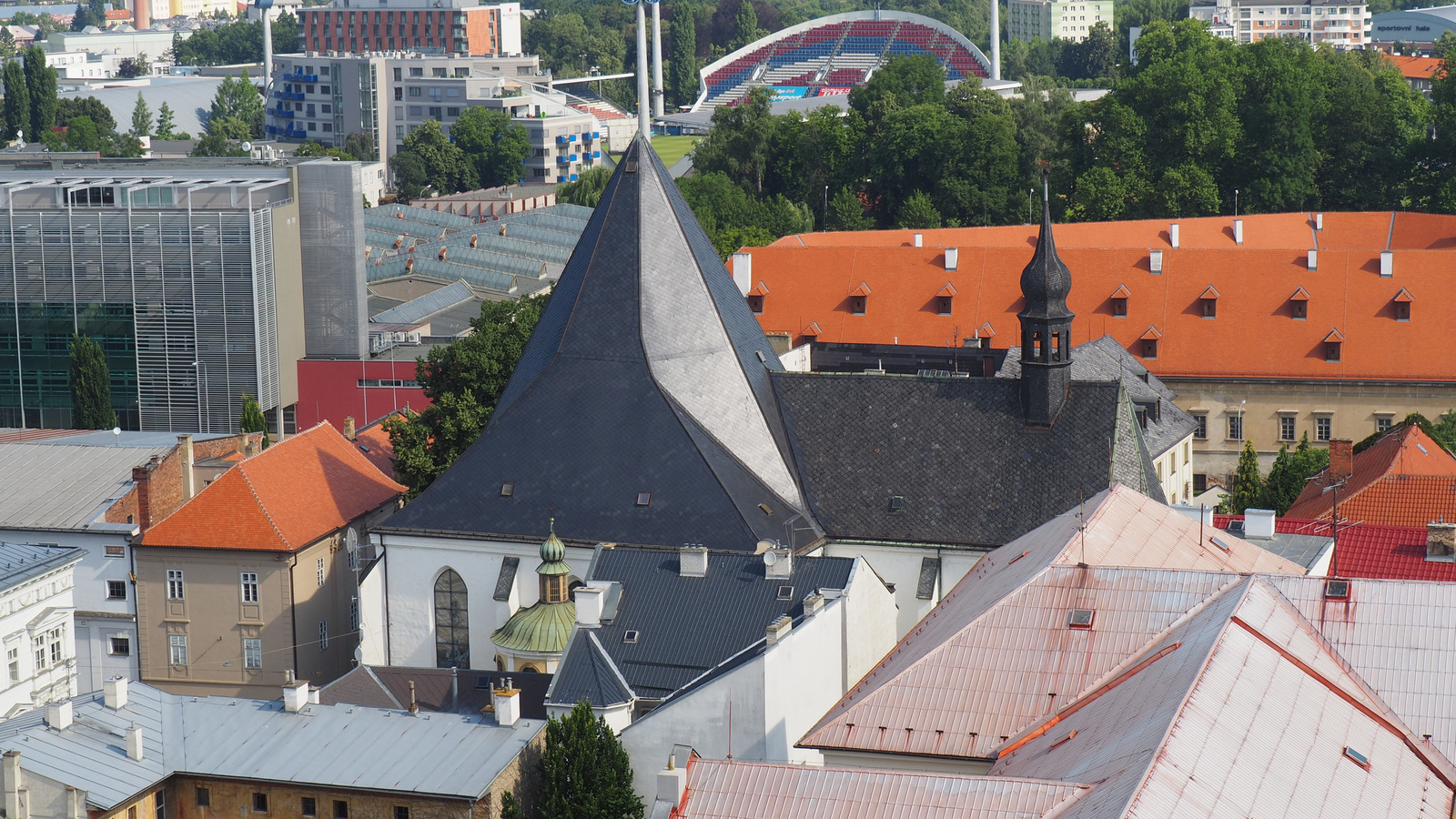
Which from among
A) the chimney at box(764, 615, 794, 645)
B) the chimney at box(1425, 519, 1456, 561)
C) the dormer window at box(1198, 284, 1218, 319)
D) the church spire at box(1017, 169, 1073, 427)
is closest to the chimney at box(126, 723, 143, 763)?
the chimney at box(764, 615, 794, 645)

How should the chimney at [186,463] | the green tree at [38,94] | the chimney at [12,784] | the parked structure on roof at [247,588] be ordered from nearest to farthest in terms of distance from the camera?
the chimney at [12,784]
the parked structure on roof at [247,588]
the chimney at [186,463]
the green tree at [38,94]

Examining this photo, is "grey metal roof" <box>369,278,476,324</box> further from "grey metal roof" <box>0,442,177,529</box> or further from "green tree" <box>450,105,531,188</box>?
"green tree" <box>450,105,531,188</box>

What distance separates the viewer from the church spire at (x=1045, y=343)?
45500 mm

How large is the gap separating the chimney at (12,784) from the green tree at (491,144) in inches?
5430

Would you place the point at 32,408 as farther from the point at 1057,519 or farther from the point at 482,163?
the point at 482,163

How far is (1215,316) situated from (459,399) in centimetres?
3007

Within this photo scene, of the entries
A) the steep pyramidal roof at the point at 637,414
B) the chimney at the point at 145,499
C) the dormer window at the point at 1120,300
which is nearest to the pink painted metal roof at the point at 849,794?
the steep pyramidal roof at the point at 637,414

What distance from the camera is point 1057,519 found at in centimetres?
4084

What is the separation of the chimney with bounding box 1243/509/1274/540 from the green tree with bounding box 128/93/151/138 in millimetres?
157768

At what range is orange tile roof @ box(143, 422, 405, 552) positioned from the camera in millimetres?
51656

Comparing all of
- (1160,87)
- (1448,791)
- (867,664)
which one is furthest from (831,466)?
(1160,87)

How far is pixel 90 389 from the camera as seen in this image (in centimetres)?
7738

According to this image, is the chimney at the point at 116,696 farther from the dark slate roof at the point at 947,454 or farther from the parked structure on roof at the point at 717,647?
the dark slate roof at the point at 947,454

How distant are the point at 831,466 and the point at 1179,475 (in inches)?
798
